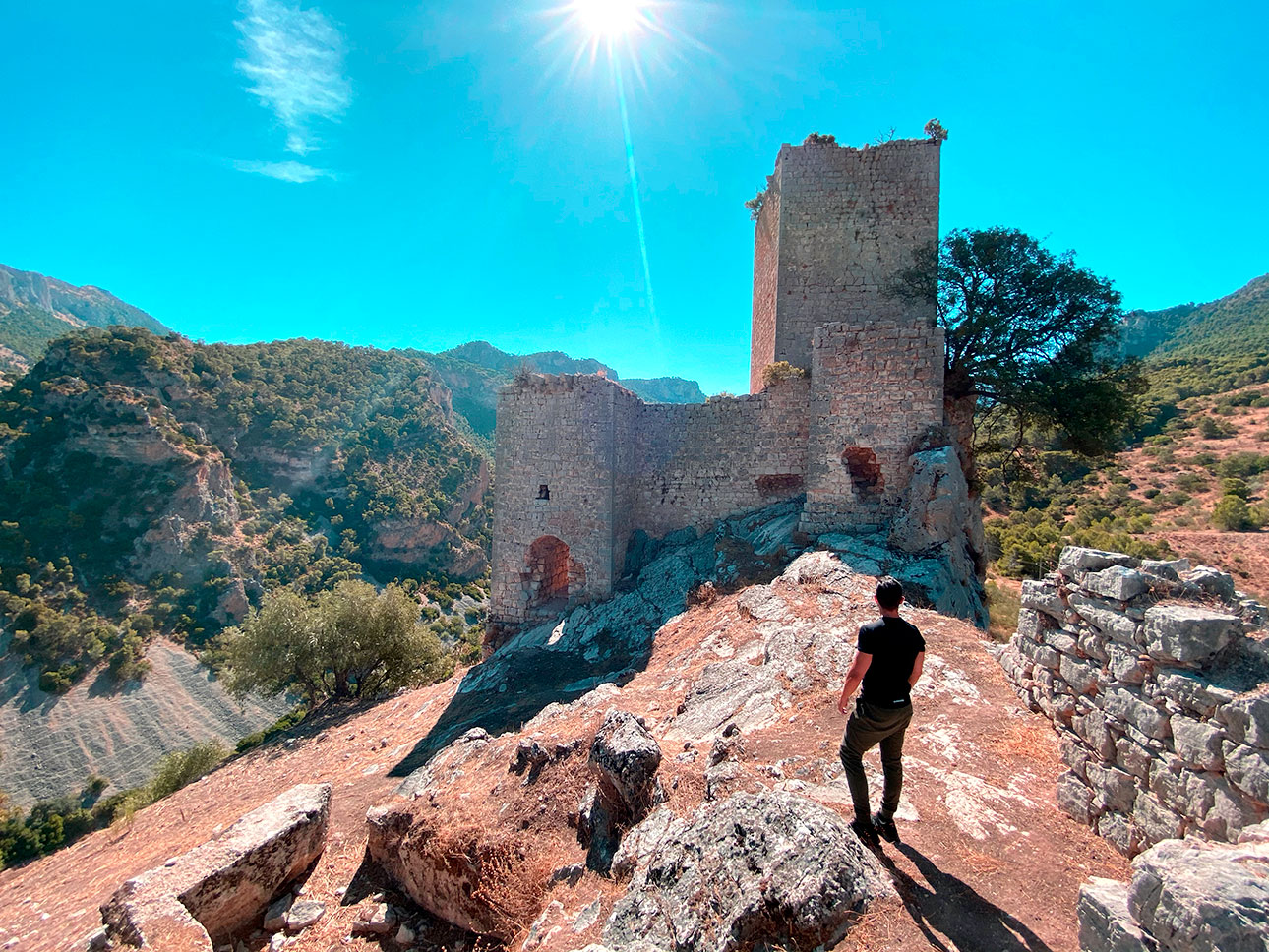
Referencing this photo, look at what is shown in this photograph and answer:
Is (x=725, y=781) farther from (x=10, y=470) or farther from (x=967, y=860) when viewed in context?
(x=10, y=470)

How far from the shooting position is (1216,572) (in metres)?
3.49

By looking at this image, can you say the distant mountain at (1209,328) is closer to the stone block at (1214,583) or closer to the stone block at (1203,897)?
the stone block at (1214,583)

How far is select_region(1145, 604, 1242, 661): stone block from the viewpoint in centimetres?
294

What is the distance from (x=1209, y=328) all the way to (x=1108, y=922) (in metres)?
72.4

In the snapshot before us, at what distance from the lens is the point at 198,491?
46.8 metres

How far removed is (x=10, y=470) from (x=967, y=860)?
64.9 metres

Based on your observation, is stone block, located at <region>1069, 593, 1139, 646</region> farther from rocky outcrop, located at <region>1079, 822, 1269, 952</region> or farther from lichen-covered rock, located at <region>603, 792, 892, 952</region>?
lichen-covered rock, located at <region>603, 792, 892, 952</region>

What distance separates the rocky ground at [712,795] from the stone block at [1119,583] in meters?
1.55

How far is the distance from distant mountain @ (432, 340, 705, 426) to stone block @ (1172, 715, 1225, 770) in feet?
295

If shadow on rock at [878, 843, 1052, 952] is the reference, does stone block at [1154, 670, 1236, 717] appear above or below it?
above

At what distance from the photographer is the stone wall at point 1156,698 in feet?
8.94

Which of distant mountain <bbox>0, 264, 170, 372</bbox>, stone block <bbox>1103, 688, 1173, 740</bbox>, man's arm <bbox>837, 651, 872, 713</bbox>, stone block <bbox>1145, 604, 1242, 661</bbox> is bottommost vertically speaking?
stone block <bbox>1103, 688, 1173, 740</bbox>

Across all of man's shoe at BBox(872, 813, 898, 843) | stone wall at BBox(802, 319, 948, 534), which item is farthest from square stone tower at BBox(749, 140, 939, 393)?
man's shoe at BBox(872, 813, 898, 843)

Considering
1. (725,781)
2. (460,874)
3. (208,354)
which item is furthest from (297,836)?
(208,354)
